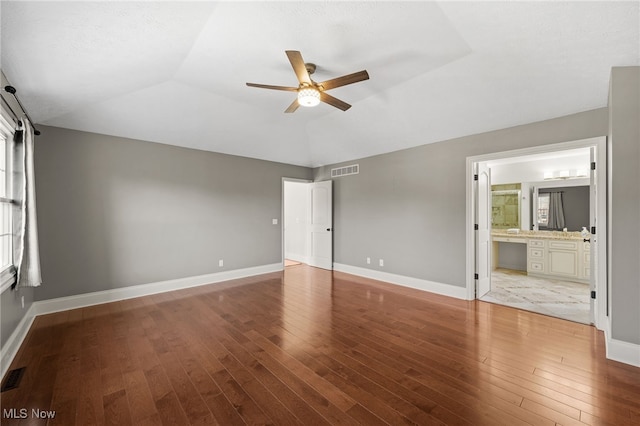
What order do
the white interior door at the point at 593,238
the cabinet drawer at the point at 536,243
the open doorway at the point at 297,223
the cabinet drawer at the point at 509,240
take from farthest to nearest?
the open doorway at the point at 297,223, the cabinet drawer at the point at 509,240, the cabinet drawer at the point at 536,243, the white interior door at the point at 593,238

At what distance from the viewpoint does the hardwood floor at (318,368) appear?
184 centimetres

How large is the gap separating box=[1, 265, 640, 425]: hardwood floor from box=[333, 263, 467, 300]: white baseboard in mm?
532

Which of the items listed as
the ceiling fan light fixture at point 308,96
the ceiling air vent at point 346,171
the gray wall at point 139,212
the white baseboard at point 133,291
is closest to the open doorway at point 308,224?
the ceiling air vent at point 346,171

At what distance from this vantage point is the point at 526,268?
20.0 ft

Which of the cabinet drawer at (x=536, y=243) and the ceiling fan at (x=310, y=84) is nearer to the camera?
the ceiling fan at (x=310, y=84)

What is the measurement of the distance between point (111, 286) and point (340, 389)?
13.1 ft

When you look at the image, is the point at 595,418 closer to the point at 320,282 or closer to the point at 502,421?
the point at 502,421

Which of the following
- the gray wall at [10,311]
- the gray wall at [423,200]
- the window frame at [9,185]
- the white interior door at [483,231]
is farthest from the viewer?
the white interior door at [483,231]

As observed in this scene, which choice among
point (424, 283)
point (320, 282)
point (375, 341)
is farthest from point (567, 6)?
point (320, 282)

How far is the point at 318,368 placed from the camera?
2363 millimetres

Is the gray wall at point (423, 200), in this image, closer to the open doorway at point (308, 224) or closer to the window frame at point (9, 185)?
the open doorway at point (308, 224)

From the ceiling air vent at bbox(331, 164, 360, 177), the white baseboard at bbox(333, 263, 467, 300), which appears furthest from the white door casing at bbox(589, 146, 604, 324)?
the ceiling air vent at bbox(331, 164, 360, 177)

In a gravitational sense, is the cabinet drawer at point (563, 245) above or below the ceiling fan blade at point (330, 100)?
below

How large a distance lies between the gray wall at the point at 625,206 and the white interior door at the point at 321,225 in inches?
181
